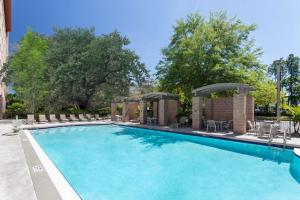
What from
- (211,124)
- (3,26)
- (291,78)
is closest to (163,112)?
(211,124)

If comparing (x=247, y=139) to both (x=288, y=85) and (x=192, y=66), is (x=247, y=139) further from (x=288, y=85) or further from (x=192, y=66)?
(x=288, y=85)

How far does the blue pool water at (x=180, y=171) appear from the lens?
5.29 m

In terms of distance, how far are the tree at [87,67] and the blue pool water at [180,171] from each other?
59.6 feet

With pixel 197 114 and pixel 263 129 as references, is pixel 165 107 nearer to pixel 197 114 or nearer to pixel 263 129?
pixel 197 114

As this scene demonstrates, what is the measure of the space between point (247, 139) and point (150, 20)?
15.5 meters

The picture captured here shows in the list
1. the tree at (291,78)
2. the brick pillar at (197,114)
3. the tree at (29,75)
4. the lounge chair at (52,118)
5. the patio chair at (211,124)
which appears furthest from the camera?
the tree at (291,78)

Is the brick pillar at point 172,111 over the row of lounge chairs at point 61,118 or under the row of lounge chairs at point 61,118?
over

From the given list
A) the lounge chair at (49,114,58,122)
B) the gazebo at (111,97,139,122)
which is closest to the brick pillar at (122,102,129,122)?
the gazebo at (111,97,139,122)

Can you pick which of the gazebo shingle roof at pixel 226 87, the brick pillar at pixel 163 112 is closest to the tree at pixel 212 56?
the brick pillar at pixel 163 112

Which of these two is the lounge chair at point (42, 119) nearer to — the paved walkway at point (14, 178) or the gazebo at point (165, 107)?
the gazebo at point (165, 107)

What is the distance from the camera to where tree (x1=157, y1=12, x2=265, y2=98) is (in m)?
16.2

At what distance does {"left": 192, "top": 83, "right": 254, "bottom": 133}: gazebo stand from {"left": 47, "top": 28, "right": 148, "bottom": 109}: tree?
14998 millimetres

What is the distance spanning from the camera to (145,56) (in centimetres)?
3250

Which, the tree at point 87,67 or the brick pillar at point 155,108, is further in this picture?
the tree at point 87,67
